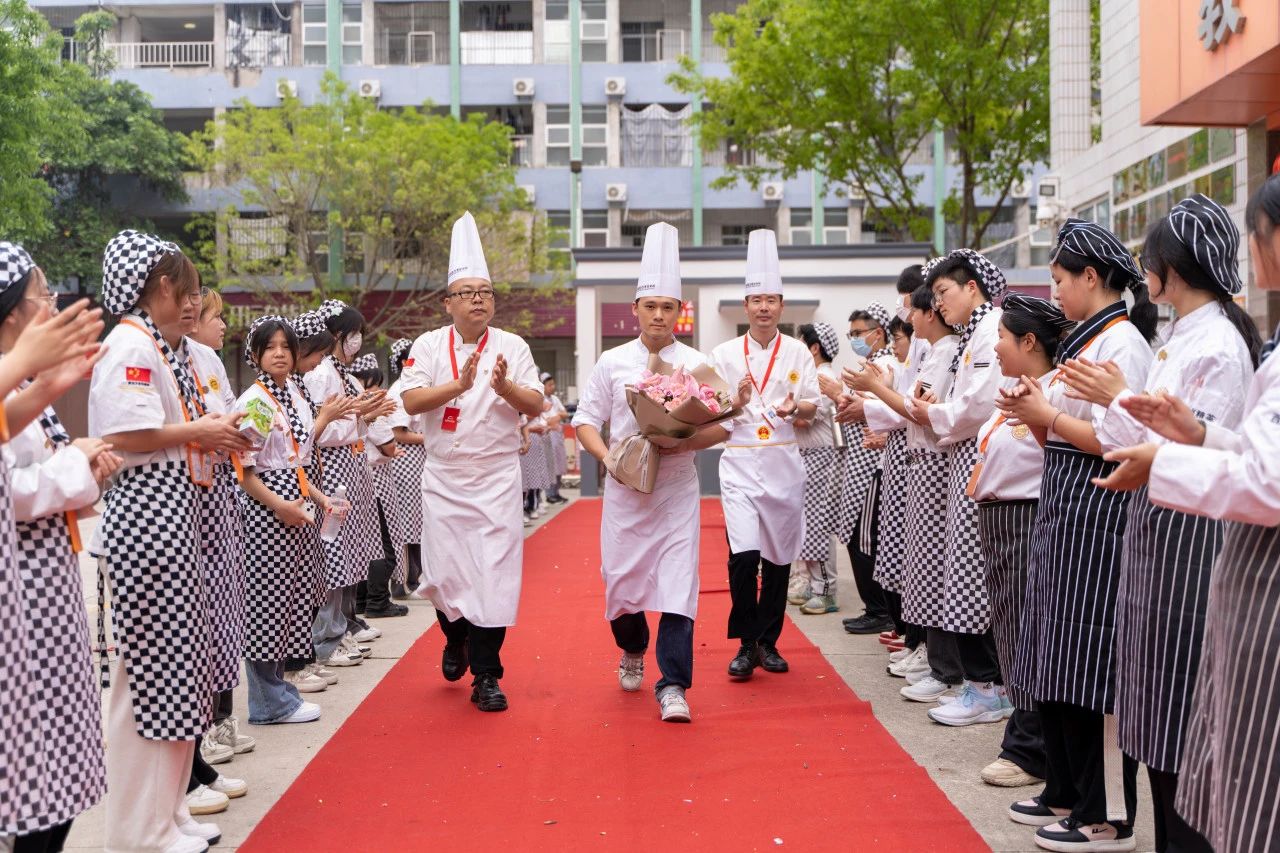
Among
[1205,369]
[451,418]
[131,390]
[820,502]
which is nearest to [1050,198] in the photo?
[820,502]

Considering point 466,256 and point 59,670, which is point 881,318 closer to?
point 466,256

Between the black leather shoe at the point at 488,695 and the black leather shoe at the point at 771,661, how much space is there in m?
1.44

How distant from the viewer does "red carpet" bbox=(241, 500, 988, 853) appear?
407cm

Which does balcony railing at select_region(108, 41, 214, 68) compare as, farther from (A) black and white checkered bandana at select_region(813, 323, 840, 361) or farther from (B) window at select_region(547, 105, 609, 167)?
(A) black and white checkered bandana at select_region(813, 323, 840, 361)

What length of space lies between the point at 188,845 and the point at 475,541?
230 centimetres

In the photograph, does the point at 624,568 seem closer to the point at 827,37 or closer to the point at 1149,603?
the point at 1149,603

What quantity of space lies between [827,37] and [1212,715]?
57.2 ft

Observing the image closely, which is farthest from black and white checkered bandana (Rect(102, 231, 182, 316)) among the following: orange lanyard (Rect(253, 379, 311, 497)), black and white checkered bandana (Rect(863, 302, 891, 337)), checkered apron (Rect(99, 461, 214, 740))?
black and white checkered bandana (Rect(863, 302, 891, 337))

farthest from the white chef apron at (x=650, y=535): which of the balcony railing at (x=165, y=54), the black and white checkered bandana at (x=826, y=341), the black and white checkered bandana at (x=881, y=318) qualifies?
the balcony railing at (x=165, y=54)

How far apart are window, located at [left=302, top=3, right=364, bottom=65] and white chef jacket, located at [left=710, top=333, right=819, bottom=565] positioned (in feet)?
89.3

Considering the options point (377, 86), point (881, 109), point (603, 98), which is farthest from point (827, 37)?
point (377, 86)

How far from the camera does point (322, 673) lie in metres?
6.52

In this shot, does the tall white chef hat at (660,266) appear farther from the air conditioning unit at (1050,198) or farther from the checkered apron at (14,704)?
the air conditioning unit at (1050,198)

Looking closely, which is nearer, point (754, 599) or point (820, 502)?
point (754, 599)
